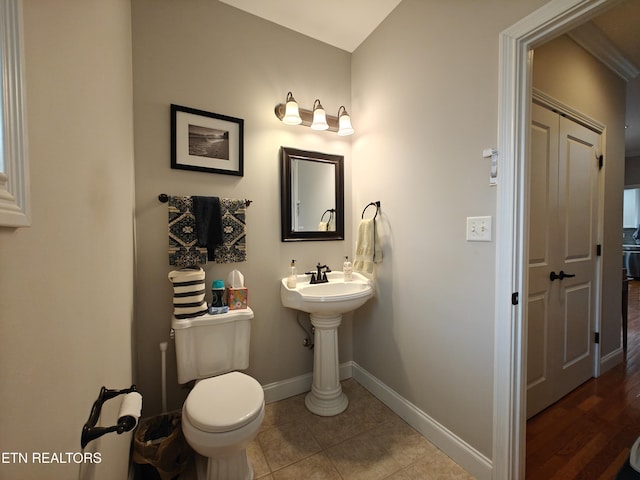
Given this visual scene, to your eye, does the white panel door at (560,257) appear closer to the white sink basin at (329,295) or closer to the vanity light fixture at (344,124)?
the white sink basin at (329,295)

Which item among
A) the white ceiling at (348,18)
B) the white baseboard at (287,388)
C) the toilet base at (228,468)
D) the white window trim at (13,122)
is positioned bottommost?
the white baseboard at (287,388)

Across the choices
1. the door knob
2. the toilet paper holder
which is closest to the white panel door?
the door knob

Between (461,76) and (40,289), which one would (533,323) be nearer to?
(461,76)

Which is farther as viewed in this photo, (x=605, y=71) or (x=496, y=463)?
(x=605, y=71)

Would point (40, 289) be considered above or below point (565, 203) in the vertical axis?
below

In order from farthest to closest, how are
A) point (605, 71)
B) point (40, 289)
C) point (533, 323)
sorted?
point (605, 71) → point (533, 323) → point (40, 289)

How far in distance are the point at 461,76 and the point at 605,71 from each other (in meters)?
1.76

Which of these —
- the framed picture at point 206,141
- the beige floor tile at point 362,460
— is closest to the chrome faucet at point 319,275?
the framed picture at point 206,141

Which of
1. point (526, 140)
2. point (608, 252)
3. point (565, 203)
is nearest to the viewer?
point (526, 140)

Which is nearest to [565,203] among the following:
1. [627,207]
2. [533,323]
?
[533,323]

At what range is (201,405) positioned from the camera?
1.16 metres

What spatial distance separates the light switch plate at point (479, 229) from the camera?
1.26 m

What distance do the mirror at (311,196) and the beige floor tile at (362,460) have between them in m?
1.34

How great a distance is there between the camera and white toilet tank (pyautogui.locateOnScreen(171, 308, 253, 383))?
4.79 feet
